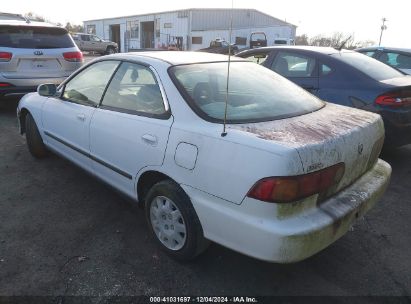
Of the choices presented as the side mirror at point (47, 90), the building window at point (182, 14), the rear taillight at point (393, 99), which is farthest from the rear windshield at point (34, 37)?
the building window at point (182, 14)

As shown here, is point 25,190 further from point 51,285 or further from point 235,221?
point 235,221

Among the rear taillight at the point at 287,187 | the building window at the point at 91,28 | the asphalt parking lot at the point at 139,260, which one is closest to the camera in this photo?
the rear taillight at the point at 287,187

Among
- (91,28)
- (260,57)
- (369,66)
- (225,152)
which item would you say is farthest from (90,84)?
(91,28)

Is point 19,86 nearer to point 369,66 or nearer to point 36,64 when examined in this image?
point 36,64

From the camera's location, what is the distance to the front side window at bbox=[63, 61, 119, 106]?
337 centimetres

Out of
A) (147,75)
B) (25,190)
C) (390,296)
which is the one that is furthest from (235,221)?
(25,190)

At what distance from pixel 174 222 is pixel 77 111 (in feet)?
5.35

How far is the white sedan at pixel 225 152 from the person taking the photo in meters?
2.06

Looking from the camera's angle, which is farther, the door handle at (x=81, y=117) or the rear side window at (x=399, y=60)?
the rear side window at (x=399, y=60)

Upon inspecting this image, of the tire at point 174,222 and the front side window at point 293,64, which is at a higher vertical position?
the front side window at point 293,64

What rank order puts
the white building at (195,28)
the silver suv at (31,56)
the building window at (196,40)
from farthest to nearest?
the building window at (196,40) → the white building at (195,28) → the silver suv at (31,56)

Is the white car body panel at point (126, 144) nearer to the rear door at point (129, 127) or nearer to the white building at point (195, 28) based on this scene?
the rear door at point (129, 127)

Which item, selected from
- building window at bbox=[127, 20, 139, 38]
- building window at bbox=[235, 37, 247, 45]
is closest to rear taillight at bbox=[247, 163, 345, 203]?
building window at bbox=[235, 37, 247, 45]

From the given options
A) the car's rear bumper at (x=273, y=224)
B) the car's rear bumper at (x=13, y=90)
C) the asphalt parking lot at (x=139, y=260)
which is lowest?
the asphalt parking lot at (x=139, y=260)
